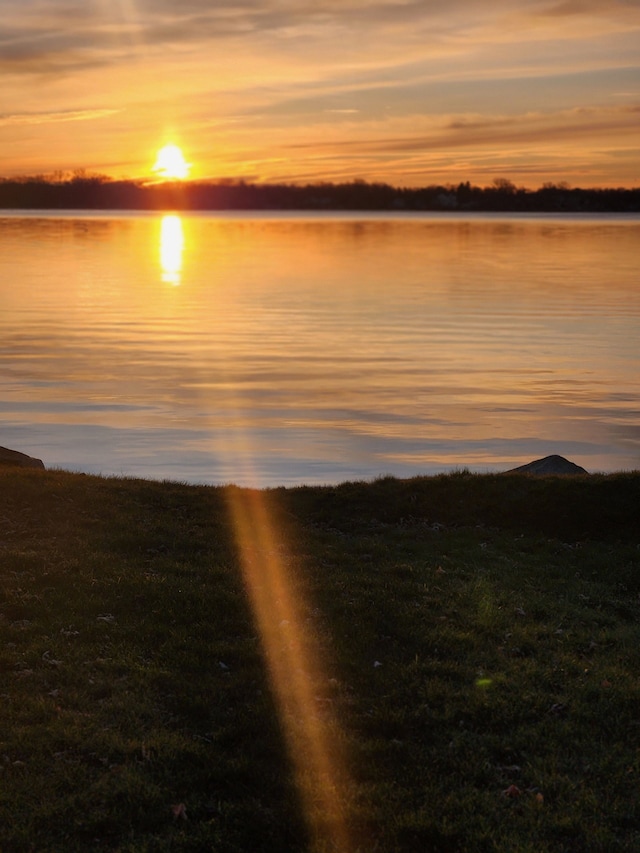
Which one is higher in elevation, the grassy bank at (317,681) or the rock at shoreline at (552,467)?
the rock at shoreline at (552,467)

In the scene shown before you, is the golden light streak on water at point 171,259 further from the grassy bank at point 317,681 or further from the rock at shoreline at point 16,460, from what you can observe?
the grassy bank at point 317,681

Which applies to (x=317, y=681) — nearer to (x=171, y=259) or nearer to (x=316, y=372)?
(x=316, y=372)

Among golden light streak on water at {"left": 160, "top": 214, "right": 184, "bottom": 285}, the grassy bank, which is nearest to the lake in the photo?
golden light streak on water at {"left": 160, "top": 214, "right": 184, "bottom": 285}

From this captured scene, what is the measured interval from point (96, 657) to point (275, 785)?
10.1ft

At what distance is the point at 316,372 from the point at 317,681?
90.3ft

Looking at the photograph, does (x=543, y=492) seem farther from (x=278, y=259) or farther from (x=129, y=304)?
(x=278, y=259)

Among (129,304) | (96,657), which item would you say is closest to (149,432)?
(96,657)

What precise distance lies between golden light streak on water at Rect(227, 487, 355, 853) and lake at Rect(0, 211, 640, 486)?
→ 27.8 feet

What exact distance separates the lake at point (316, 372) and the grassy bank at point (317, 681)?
24.9 feet

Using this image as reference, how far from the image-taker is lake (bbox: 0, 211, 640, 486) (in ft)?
84.7

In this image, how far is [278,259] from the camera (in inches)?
3932

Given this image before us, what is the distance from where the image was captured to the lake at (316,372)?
2581 centimetres

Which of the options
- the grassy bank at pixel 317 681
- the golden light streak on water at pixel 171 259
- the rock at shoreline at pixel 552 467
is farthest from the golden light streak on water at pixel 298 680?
the golden light streak on water at pixel 171 259

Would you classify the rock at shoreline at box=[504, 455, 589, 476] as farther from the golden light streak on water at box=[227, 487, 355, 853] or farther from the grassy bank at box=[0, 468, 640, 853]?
the golden light streak on water at box=[227, 487, 355, 853]
